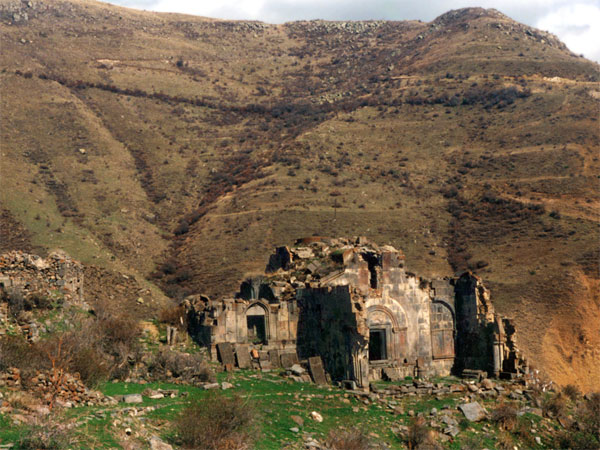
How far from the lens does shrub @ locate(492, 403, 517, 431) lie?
19922 mm

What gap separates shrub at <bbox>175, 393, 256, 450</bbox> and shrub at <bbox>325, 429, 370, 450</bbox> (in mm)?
1794

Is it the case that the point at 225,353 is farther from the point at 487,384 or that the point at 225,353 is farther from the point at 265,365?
the point at 487,384

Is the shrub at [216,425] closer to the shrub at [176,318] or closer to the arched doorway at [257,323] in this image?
the arched doorway at [257,323]

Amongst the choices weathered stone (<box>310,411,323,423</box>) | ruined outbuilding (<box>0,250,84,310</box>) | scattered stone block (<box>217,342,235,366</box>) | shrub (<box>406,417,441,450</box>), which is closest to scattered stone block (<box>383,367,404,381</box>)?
scattered stone block (<box>217,342,235,366</box>)

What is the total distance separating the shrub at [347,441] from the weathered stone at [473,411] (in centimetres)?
532

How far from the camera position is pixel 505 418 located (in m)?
20.0

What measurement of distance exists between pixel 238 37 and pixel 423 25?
1238 inches

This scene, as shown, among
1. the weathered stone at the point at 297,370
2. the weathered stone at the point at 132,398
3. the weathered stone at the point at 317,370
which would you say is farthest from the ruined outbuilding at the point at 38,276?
the weathered stone at the point at 317,370

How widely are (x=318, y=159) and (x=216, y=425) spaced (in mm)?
54238

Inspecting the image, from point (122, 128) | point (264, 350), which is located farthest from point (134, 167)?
point (264, 350)

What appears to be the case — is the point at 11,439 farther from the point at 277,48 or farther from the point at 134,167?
the point at 277,48

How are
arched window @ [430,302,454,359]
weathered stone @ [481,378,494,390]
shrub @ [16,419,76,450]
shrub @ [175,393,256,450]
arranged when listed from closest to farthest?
1. shrub @ [16,419,76,450]
2. shrub @ [175,393,256,450]
3. weathered stone @ [481,378,494,390]
4. arched window @ [430,302,454,359]

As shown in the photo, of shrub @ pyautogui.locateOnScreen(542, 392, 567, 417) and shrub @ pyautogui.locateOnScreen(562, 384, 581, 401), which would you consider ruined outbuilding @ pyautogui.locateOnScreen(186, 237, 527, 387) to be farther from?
shrub @ pyautogui.locateOnScreen(542, 392, 567, 417)

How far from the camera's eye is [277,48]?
125m
